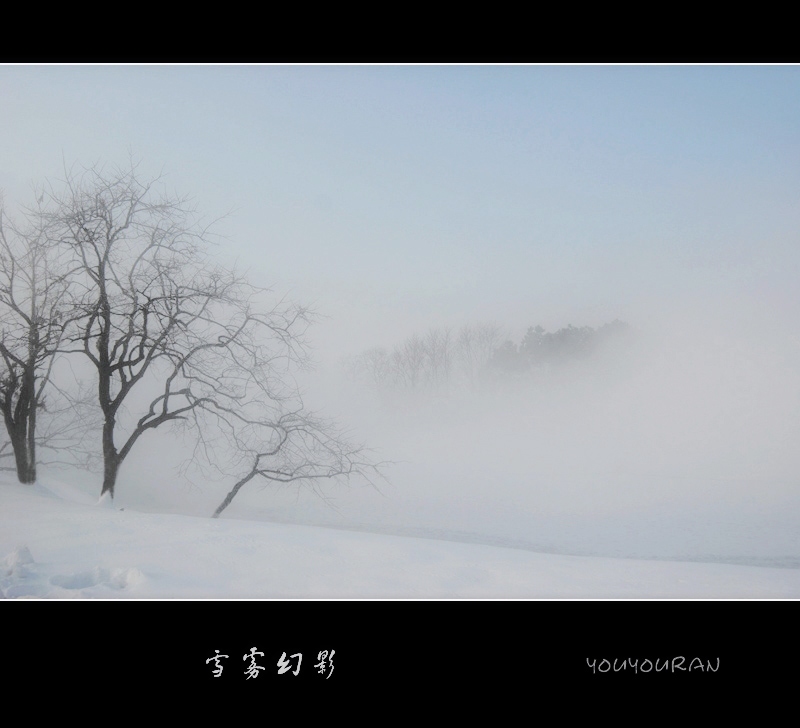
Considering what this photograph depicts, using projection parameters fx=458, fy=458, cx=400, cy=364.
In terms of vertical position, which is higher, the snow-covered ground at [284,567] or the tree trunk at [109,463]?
the tree trunk at [109,463]

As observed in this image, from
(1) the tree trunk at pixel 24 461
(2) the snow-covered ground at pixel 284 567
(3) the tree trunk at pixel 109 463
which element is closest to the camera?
(2) the snow-covered ground at pixel 284 567

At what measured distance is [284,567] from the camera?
9.98ft

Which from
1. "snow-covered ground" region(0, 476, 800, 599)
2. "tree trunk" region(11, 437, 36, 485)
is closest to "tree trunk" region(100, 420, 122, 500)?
"tree trunk" region(11, 437, 36, 485)

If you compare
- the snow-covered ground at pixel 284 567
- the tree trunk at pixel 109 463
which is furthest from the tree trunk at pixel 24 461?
the snow-covered ground at pixel 284 567

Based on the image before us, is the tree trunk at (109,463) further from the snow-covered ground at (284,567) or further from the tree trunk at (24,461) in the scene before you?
the snow-covered ground at (284,567)

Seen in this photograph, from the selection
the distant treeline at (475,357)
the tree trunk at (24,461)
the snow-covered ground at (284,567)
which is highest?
the distant treeline at (475,357)

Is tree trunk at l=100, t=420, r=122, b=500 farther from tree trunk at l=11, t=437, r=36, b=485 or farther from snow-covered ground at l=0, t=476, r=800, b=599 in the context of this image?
snow-covered ground at l=0, t=476, r=800, b=599

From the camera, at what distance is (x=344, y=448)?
6934 mm

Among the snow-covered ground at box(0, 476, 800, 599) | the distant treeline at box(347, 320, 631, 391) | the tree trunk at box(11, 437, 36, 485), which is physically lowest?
the snow-covered ground at box(0, 476, 800, 599)

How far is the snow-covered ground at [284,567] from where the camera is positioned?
270 centimetres

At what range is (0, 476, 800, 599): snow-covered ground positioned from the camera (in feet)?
8.87

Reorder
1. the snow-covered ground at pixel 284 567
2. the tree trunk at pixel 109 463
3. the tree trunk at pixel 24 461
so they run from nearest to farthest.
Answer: the snow-covered ground at pixel 284 567, the tree trunk at pixel 24 461, the tree trunk at pixel 109 463
